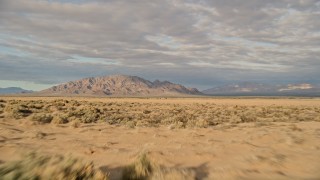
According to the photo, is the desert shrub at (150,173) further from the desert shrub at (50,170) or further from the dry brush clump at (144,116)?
the dry brush clump at (144,116)

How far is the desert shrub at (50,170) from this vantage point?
6.75 meters

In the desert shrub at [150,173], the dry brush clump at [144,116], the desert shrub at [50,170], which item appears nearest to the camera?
the desert shrub at [50,170]

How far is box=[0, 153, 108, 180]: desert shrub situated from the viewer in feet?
Result: 22.2

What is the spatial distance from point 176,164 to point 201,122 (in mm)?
10812

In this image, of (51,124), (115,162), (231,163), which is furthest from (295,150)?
(51,124)

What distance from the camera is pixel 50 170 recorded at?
6.95m

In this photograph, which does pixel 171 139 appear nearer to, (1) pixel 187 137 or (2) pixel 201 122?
(1) pixel 187 137

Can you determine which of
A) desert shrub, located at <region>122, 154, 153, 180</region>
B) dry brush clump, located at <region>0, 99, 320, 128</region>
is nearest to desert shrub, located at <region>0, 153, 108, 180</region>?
desert shrub, located at <region>122, 154, 153, 180</region>

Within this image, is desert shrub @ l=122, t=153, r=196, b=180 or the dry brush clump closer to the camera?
desert shrub @ l=122, t=153, r=196, b=180

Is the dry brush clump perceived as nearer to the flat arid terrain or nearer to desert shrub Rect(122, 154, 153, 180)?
the flat arid terrain

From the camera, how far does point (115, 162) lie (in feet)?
32.8

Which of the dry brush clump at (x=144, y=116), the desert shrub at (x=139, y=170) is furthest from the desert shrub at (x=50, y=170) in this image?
the dry brush clump at (x=144, y=116)

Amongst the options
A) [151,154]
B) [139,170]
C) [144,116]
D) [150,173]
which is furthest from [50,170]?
[144,116]

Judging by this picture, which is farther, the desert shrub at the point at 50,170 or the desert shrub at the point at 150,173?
the desert shrub at the point at 150,173
